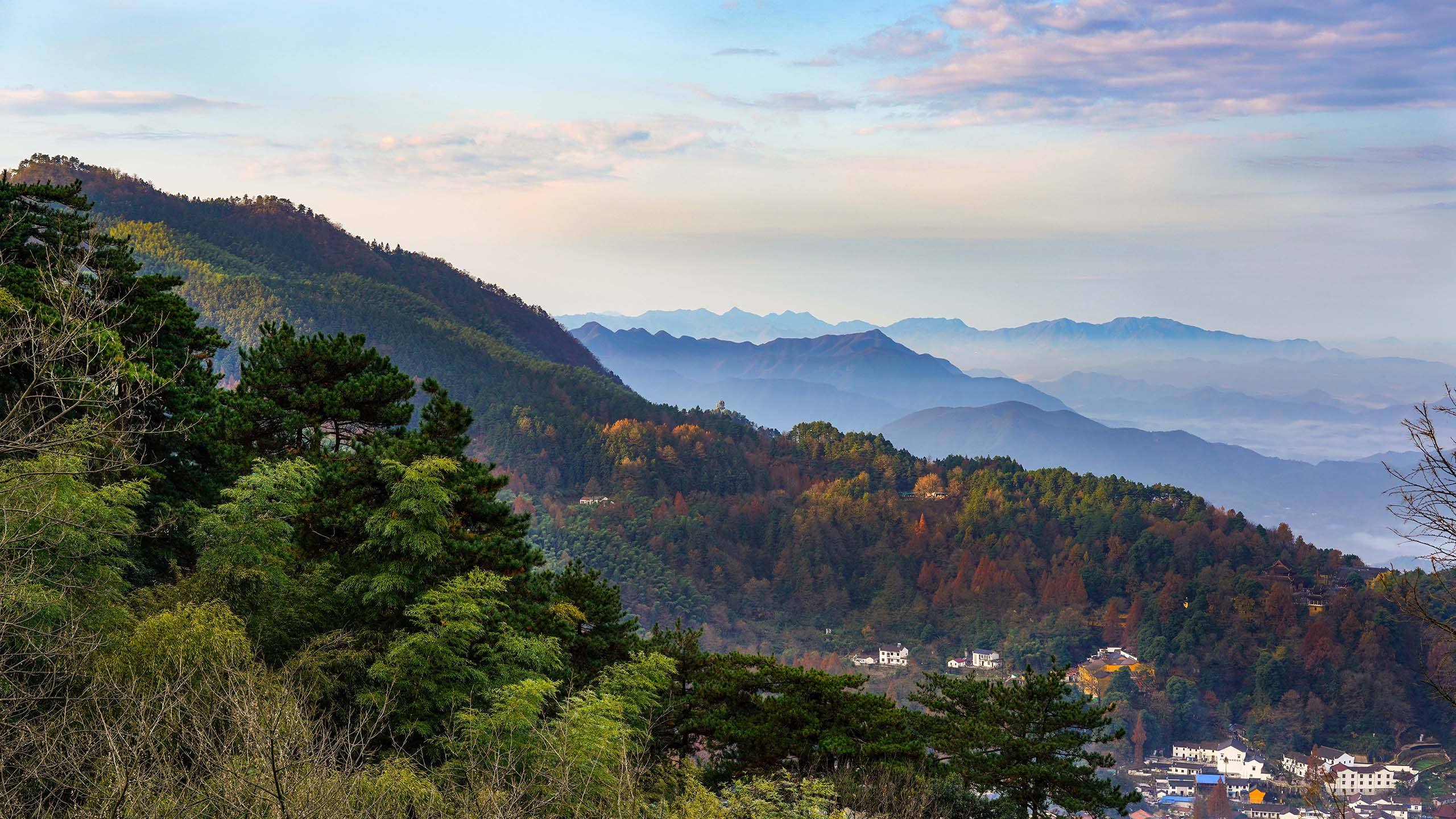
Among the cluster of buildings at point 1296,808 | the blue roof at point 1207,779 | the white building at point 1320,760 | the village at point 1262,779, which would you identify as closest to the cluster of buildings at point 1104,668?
the village at point 1262,779

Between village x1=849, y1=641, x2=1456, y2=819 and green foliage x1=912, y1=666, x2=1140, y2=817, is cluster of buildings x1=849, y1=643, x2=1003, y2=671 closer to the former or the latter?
village x1=849, y1=641, x2=1456, y2=819

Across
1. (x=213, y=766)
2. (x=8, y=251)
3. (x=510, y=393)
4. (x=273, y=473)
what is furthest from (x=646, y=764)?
(x=510, y=393)

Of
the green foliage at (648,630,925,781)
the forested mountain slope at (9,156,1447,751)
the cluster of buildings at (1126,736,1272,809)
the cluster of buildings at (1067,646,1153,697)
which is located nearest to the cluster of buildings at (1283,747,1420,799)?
the cluster of buildings at (1126,736,1272,809)

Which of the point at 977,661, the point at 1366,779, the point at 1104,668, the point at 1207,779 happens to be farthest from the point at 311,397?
the point at 977,661

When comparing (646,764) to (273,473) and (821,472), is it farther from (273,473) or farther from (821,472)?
(821,472)

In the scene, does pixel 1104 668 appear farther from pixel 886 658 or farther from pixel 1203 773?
pixel 886 658
